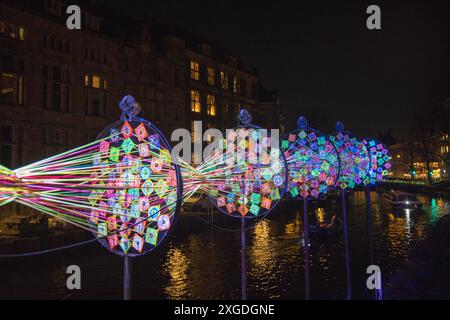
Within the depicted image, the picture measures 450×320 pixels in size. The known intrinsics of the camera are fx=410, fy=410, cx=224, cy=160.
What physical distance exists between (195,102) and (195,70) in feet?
14.1

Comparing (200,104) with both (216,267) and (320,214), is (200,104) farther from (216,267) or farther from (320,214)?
(216,267)

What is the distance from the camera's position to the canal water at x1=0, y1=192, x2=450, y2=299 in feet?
53.5

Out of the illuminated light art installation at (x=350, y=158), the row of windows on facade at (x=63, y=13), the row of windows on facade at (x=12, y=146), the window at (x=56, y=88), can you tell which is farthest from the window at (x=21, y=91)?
the illuminated light art installation at (x=350, y=158)

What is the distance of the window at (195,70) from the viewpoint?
175 feet

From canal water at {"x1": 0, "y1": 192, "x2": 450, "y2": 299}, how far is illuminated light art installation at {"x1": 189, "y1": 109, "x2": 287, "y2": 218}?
1.45 m

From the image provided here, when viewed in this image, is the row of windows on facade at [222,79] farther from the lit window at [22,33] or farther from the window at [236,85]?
the lit window at [22,33]

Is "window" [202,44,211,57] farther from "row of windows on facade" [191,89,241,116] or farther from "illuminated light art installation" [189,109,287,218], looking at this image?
"illuminated light art installation" [189,109,287,218]

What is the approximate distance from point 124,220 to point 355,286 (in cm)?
1253

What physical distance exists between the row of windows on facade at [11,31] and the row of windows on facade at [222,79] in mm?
23889

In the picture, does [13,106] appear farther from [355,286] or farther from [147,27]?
[355,286]

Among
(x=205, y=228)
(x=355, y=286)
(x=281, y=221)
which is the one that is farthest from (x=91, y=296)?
(x=281, y=221)

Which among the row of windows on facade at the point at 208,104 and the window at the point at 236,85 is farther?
the window at the point at 236,85

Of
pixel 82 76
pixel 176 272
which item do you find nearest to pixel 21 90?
pixel 82 76

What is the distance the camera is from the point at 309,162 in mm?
12641
